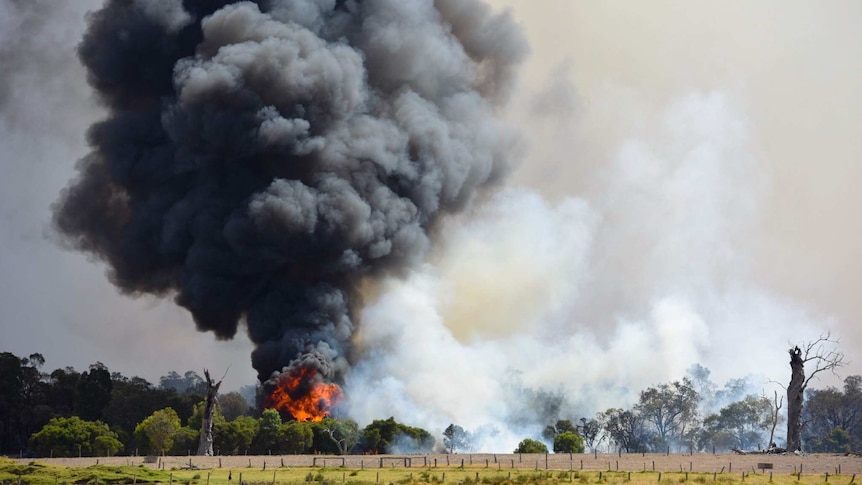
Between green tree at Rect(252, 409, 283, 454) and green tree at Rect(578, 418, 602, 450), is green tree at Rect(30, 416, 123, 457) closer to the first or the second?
green tree at Rect(252, 409, 283, 454)

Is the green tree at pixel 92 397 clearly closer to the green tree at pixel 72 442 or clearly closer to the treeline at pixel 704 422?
the green tree at pixel 72 442

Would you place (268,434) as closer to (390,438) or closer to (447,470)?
(390,438)

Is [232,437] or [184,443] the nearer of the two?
[232,437]

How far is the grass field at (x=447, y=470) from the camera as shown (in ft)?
244

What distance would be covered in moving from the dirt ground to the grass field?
0.09m

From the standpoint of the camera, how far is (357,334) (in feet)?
461

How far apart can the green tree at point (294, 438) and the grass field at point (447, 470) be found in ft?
24.7

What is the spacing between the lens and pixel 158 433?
109250 mm

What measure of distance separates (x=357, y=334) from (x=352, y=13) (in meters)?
49.7

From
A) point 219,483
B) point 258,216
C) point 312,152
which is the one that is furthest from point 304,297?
point 219,483

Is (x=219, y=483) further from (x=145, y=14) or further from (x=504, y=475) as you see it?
(x=145, y=14)

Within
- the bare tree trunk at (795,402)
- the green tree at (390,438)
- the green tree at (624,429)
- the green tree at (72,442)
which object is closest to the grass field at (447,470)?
the bare tree trunk at (795,402)

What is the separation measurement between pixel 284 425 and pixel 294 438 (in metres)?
2.59

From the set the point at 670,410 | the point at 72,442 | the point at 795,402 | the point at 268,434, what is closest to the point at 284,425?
the point at 268,434
